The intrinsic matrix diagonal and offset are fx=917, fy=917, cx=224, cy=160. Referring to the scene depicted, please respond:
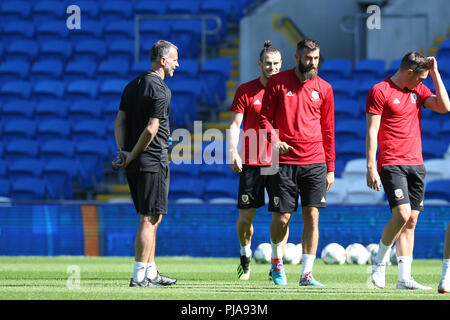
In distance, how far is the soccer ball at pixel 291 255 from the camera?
12.1 metres

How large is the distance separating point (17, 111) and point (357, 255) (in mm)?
8613

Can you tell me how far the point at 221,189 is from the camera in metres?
15.2

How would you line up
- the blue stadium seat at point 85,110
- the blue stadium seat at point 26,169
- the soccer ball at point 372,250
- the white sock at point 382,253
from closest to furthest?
the white sock at point 382,253 → the soccer ball at point 372,250 → the blue stadium seat at point 26,169 → the blue stadium seat at point 85,110

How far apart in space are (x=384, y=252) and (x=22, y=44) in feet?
46.0

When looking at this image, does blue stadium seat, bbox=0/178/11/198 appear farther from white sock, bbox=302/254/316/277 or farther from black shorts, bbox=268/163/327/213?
white sock, bbox=302/254/316/277

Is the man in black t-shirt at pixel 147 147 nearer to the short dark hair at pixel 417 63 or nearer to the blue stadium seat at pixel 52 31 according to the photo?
the short dark hair at pixel 417 63

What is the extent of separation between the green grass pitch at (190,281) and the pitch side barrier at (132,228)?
354 mm

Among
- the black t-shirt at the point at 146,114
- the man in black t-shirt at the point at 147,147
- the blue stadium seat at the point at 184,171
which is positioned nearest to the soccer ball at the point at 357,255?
the blue stadium seat at the point at 184,171

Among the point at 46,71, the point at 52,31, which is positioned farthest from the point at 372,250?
the point at 52,31

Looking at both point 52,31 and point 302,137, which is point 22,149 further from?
point 302,137

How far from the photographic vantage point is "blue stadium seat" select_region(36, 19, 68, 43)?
20406 millimetres

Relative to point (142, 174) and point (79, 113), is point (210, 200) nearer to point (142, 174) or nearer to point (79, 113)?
point (79, 113)

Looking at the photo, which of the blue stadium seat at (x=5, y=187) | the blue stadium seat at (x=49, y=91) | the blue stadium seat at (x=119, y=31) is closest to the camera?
the blue stadium seat at (x=5, y=187)
